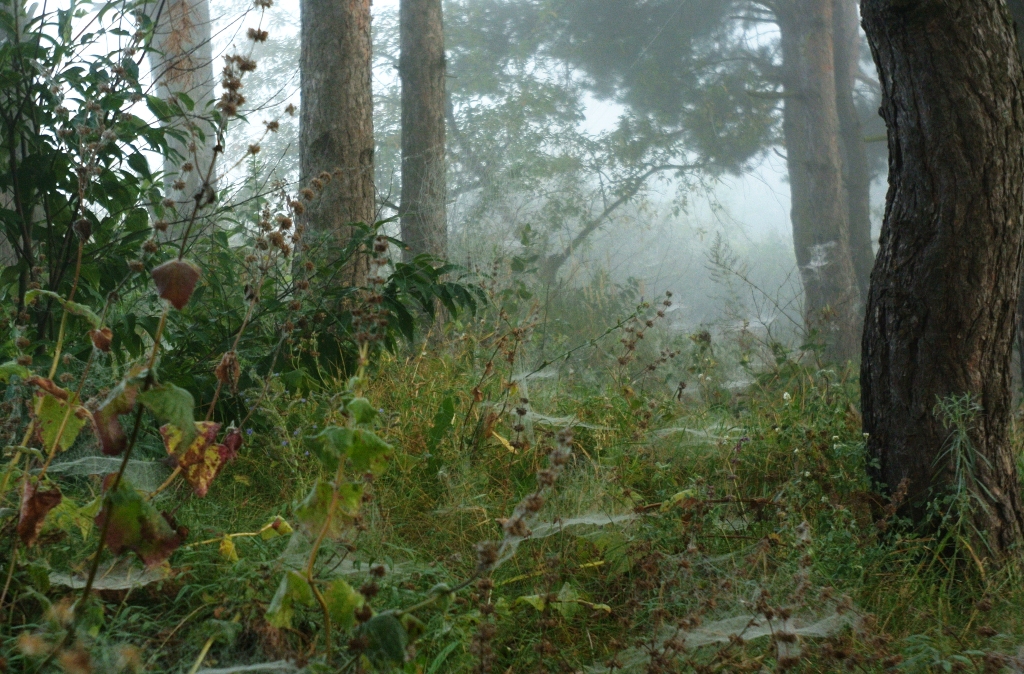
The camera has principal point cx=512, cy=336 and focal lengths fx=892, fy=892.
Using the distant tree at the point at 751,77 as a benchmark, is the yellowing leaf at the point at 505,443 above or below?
below

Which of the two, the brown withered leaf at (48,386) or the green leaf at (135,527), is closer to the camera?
the green leaf at (135,527)

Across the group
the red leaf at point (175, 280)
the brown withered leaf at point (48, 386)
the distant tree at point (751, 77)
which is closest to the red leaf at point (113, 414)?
the red leaf at point (175, 280)

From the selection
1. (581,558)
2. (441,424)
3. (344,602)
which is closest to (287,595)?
(344,602)

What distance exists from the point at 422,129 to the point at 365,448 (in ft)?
21.8

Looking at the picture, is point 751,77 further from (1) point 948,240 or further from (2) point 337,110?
(1) point 948,240

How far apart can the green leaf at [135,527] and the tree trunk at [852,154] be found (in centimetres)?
1209

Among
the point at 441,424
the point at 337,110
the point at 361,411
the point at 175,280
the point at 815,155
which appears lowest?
the point at 441,424

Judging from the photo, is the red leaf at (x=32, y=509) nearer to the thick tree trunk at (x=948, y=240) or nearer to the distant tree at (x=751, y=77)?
the thick tree trunk at (x=948, y=240)

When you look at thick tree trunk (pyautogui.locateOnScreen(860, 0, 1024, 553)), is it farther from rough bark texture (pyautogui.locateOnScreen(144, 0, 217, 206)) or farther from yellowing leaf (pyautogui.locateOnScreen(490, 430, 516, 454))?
rough bark texture (pyautogui.locateOnScreen(144, 0, 217, 206))

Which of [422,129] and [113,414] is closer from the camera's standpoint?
[113,414]

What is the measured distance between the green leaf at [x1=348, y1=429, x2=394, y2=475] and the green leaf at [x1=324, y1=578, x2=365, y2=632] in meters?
0.24

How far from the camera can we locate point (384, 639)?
1.53 m

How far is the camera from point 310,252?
4.14 m

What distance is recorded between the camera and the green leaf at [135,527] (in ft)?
5.32
